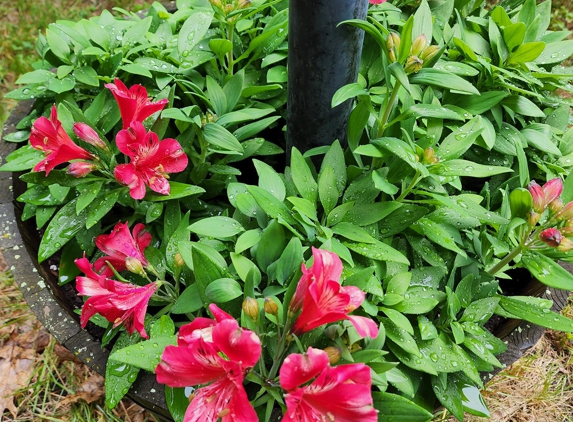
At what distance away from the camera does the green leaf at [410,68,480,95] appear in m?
0.92

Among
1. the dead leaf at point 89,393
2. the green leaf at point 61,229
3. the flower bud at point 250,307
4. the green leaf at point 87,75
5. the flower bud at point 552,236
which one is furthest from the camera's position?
the dead leaf at point 89,393

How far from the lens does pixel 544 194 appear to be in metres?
0.91

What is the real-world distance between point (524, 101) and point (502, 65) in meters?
0.11

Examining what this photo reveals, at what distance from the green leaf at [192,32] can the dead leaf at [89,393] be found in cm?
105

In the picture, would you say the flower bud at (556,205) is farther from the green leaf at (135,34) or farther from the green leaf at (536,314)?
the green leaf at (135,34)

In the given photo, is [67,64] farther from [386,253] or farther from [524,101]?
[524,101]

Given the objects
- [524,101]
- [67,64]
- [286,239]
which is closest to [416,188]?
[286,239]

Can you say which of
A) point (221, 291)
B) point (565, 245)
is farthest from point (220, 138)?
point (565, 245)

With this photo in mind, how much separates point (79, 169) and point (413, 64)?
2.31ft

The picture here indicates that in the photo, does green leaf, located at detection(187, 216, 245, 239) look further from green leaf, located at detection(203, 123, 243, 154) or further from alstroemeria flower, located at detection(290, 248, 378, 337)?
alstroemeria flower, located at detection(290, 248, 378, 337)

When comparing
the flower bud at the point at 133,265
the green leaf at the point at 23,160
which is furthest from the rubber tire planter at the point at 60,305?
the flower bud at the point at 133,265

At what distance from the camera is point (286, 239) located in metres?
0.97

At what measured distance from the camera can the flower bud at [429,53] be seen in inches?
37.1

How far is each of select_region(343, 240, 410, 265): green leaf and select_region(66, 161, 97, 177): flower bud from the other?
1.85 ft
